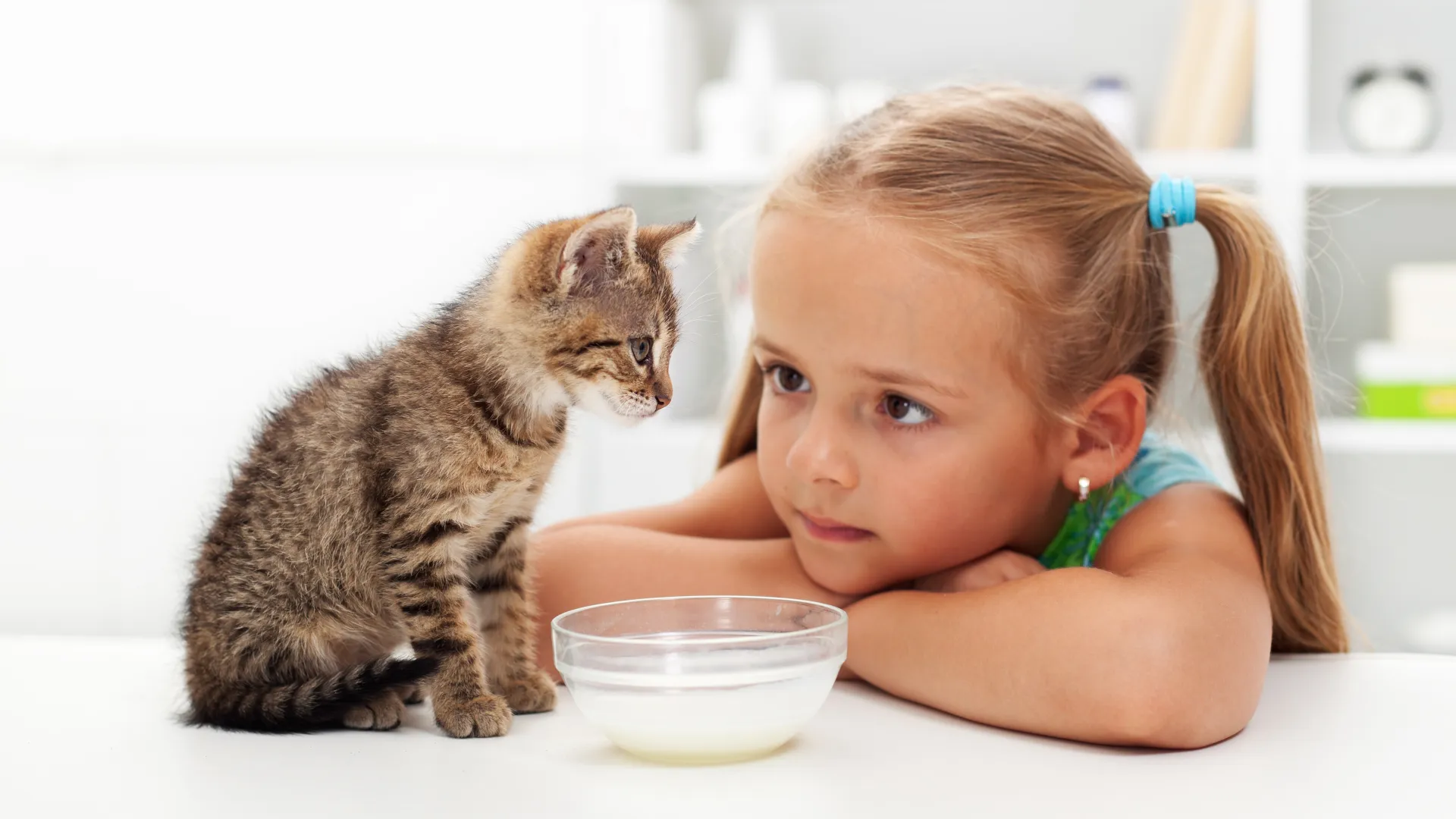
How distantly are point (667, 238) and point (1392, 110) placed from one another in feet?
6.54

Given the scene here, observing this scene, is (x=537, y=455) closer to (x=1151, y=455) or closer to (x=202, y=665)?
(x=202, y=665)

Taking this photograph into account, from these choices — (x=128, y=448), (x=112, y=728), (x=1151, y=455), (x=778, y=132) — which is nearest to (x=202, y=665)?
(x=112, y=728)

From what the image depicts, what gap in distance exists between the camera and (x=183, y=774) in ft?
2.46

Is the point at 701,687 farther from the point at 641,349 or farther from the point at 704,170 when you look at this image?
the point at 704,170

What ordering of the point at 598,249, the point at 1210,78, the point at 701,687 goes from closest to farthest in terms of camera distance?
the point at 701,687, the point at 598,249, the point at 1210,78

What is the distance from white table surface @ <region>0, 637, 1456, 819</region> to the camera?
2.27 ft

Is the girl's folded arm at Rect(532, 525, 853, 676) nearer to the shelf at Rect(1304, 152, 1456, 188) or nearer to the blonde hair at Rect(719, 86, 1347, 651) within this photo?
the blonde hair at Rect(719, 86, 1347, 651)

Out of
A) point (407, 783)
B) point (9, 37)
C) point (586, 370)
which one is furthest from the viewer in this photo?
point (9, 37)

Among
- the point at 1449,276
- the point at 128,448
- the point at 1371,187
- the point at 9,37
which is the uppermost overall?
the point at 9,37

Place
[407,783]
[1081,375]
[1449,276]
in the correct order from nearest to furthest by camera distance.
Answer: [407,783]
[1081,375]
[1449,276]

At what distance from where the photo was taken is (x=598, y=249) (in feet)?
3.10

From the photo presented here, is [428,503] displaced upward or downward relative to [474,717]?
upward

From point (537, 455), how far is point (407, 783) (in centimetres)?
28

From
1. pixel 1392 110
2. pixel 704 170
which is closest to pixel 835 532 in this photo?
pixel 704 170
